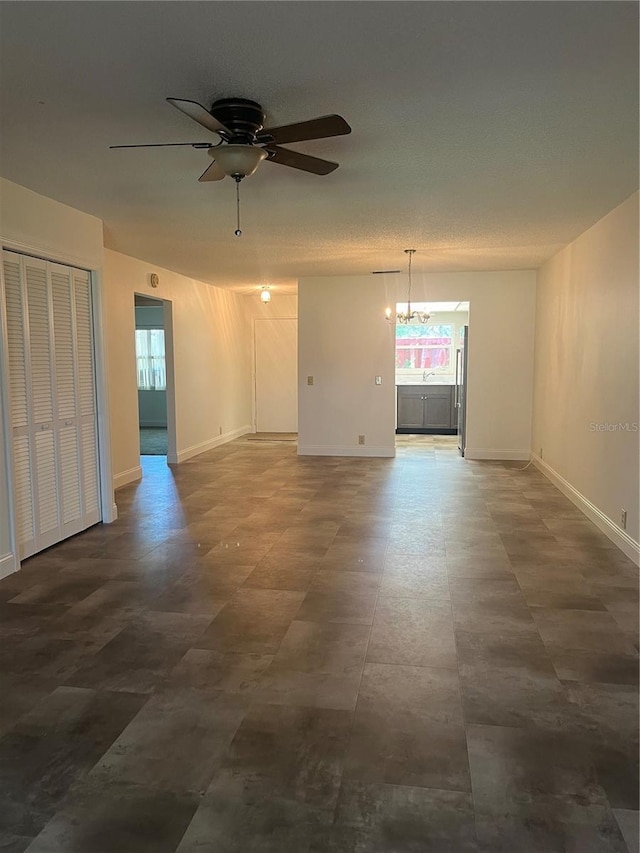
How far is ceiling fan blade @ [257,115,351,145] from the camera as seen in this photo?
2289 mm

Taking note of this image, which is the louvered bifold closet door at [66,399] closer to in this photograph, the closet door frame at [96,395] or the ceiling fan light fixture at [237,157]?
the closet door frame at [96,395]

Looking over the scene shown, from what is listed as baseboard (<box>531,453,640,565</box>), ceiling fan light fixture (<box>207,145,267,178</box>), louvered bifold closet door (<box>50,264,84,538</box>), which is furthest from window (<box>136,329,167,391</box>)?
ceiling fan light fixture (<box>207,145,267,178</box>)

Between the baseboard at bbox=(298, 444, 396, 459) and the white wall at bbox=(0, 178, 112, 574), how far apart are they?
12.1 feet

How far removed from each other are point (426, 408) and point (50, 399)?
7.20m

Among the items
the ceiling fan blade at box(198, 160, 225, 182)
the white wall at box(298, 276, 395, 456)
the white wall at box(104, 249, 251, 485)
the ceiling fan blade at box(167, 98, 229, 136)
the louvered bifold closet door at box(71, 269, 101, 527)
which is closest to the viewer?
the ceiling fan blade at box(167, 98, 229, 136)

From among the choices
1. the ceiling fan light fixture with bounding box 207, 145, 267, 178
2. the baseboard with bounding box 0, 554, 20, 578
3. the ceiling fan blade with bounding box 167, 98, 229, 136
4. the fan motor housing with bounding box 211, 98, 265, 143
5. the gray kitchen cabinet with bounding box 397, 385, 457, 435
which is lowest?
the baseboard with bounding box 0, 554, 20, 578

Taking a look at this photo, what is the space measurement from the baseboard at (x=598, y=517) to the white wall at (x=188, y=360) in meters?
4.58

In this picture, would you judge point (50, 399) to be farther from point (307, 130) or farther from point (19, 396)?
point (307, 130)

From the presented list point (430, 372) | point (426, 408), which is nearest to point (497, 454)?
point (426, 408)

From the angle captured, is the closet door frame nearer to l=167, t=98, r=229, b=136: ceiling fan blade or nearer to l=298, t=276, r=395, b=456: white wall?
l=167, t=98, r=229, b=136: ceiling fan blade

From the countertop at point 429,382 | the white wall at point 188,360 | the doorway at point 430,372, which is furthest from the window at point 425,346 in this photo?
the white wall at point 188,360

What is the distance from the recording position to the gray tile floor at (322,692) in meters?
1.75

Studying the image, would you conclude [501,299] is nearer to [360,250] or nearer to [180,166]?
[360,250]

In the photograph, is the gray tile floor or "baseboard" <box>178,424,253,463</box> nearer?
the gray tile floor
